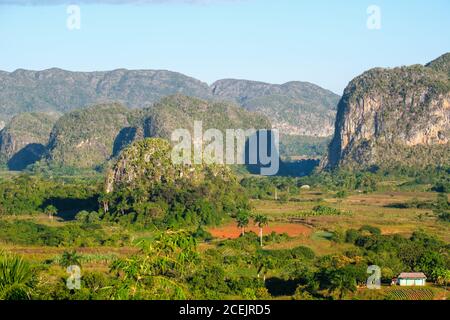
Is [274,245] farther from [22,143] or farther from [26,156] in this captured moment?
[22,143]

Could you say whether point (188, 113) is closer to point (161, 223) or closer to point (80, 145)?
point (80, 145)

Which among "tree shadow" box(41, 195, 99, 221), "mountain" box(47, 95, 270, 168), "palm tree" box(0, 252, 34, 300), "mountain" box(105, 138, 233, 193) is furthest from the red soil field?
"mountain" box(47, 95, 270, 168)

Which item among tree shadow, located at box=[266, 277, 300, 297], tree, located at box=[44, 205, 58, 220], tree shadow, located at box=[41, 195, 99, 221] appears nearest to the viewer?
tree shadow, located at box=[266, 277, 300, 297]

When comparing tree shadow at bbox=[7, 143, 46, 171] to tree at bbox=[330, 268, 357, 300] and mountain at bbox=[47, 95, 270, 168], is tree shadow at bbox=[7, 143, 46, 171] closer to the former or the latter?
mountain at bbox=[47, 95, 270, 168]

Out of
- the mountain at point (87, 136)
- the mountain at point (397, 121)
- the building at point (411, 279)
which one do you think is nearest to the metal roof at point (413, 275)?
the building at point (411, 279)
